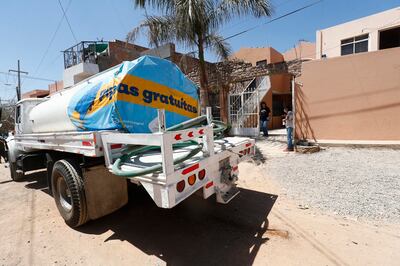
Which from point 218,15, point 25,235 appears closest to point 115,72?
point 25,235

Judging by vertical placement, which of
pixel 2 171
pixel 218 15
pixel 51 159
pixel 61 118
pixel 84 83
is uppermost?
pixel 218 15

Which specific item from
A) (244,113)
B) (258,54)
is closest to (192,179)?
(244,113)

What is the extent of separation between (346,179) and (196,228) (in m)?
3.69

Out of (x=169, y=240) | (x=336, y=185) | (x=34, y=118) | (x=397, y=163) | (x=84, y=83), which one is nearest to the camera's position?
(x=169, y=240)

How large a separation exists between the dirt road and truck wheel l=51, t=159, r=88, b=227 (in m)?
0.25

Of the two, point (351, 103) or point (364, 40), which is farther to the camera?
point (364, 40)

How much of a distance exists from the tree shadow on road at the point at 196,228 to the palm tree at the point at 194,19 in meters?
4.36

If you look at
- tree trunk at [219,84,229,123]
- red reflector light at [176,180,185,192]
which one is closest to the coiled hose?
red reflector light at [176,180,185,192]

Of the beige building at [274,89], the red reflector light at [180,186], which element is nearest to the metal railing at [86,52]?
the beige building at [274,89]

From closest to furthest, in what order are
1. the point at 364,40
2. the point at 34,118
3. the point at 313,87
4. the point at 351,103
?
the point at 34,118, the point at 351,103, the point at 313,87, the point at 364,40

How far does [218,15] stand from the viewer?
8.19 m

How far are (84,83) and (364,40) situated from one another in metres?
16.2

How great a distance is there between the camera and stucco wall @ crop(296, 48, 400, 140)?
7.59 metres

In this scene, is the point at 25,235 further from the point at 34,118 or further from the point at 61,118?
the point at 34,118
